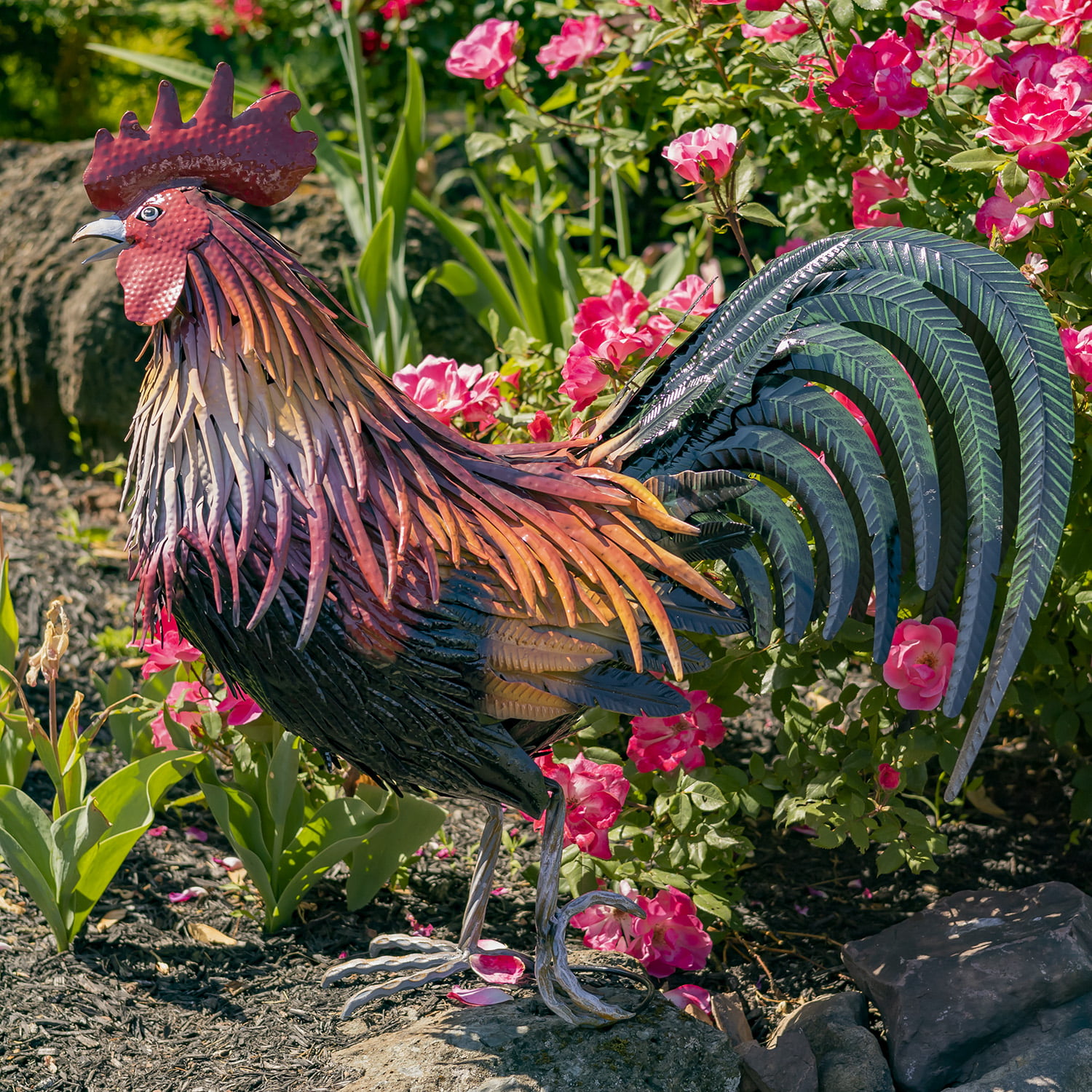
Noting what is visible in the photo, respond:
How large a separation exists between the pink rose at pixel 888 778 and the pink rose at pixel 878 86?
130cm

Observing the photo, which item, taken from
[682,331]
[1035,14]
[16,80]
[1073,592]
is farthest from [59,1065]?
[16,80]

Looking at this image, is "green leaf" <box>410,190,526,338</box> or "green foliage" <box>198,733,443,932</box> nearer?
"green foliage" <box>198,733,443,932</box>

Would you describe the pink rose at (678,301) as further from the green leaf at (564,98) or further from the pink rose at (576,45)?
the green leaf at (564,98)

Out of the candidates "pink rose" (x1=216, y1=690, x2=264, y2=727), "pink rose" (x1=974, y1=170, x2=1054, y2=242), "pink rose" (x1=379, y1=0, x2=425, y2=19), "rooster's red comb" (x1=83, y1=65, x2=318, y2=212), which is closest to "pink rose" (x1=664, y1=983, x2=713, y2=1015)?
"pink rose" (x1=216, y1=690, x2=264, y2=727)

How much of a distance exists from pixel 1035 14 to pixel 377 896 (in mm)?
2484

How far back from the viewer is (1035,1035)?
7.32 ft

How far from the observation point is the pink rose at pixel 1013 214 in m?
2.30

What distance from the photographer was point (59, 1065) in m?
2.26

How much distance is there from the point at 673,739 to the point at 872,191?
135cm

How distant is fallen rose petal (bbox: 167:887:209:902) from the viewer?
2.78 meters

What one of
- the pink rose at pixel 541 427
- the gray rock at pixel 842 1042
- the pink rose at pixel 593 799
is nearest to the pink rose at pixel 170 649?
the pink rose at pixel 593 799

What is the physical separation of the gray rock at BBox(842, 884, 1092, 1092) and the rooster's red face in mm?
1899

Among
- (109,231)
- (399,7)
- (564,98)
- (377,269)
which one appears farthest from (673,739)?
(399,7)

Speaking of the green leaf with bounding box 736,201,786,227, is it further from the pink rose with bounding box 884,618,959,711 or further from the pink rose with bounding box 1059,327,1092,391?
→ the pink rose with bounding box 884,618,959,711
